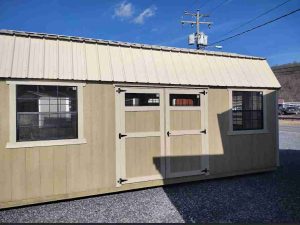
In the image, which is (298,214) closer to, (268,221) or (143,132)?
(268,221)

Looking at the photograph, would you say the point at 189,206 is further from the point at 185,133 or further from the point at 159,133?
the point at 185,133

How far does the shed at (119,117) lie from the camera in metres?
5.54

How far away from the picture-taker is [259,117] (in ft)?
26.6

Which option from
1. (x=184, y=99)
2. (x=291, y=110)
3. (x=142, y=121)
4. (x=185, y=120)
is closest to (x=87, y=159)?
(x=142, y=121)

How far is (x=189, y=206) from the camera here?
548 cm

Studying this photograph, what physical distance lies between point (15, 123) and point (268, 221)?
480cm

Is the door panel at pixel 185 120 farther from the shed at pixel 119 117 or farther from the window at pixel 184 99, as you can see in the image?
the window at pixel 184 99

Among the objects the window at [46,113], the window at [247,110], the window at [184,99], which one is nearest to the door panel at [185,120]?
the window at [184,99]

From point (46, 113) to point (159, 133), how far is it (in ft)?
8.28

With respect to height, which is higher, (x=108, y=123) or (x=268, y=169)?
(x=108, y=123)

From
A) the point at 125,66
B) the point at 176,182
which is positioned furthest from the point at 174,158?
the point at 125,66

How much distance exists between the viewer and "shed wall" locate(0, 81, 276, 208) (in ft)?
17.7

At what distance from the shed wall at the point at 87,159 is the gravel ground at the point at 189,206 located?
0.25 metres

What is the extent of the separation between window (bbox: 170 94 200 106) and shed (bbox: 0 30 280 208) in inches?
1.0
